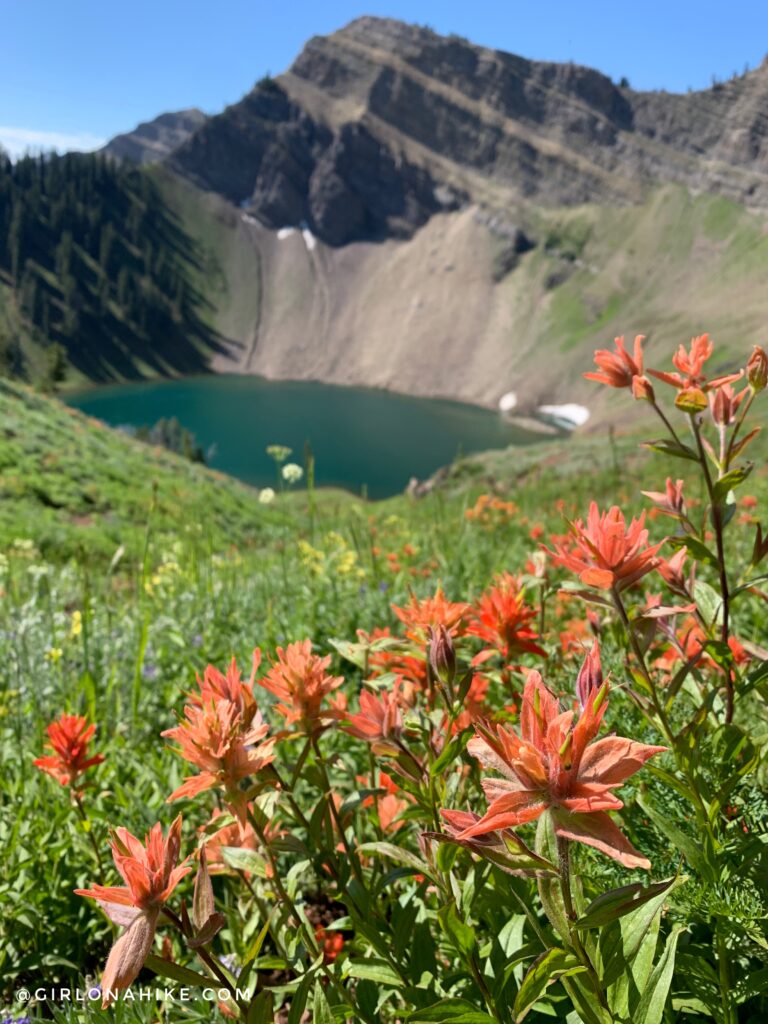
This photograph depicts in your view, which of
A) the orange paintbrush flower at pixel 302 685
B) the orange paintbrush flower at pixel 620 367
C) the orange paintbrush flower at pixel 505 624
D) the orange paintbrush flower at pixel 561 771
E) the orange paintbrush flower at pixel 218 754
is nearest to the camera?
the orange paintbrush flower at pixel 561 771

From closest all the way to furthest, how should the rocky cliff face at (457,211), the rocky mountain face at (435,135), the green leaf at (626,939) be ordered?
the green leaf at (626,939) → the rocky cliff face at (457,211) → the rocky mountain face at (435,135)

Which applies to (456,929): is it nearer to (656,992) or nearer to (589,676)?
(656,992)

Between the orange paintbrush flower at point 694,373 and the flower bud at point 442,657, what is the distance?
27.4 inches

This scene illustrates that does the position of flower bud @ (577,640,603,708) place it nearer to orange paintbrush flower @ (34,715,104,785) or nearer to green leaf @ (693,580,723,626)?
green leaf @ (693,580,723,626)

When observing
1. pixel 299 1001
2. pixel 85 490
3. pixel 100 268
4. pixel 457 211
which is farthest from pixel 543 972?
pixel 457 211

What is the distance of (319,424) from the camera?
70.9 meters

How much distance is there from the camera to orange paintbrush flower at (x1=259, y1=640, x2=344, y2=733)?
1.37m

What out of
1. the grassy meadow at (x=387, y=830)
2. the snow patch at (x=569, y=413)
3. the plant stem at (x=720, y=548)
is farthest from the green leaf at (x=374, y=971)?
the snow patch at (x=569, y=413)

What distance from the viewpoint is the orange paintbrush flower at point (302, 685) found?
137 centimetres

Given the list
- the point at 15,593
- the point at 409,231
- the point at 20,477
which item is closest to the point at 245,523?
the point at 20,477

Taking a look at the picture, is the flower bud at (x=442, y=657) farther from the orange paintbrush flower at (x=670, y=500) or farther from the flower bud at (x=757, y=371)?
the flower bud at (x=757, y=371)

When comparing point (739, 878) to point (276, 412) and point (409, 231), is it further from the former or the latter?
point (409, 231)

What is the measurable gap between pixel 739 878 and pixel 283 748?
182 cm

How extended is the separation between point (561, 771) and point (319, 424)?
233ft
